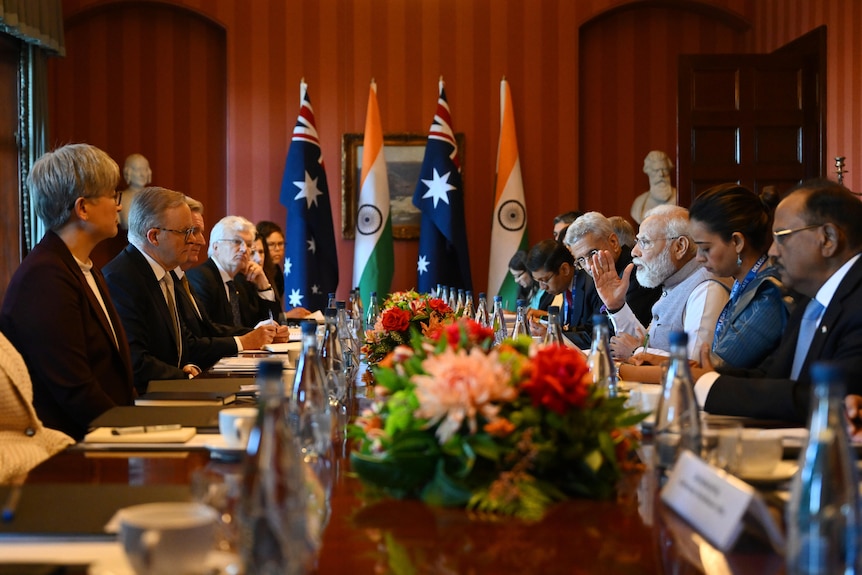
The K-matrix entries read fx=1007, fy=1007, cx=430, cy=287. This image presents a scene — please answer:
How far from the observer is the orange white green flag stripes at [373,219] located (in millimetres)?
8422

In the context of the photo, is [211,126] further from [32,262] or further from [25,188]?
[32,262]

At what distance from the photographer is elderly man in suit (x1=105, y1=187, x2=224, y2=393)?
3.65 meters

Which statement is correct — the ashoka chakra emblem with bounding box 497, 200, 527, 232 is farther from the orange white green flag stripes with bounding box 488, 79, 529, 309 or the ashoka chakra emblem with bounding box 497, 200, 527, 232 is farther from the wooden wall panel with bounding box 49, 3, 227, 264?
the wooden wall panel with bounding box 49, 3, 227, 264

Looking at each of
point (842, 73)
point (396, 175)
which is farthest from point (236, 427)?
point (396, 175)

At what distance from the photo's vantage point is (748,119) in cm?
780

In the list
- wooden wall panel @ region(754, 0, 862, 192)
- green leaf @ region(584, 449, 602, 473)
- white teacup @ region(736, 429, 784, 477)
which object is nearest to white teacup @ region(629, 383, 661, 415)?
white teacup @ region(736, 429, 784, 477)

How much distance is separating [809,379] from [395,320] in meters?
1.67

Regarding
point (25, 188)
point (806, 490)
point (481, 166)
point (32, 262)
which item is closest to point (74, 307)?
point (32, 262)

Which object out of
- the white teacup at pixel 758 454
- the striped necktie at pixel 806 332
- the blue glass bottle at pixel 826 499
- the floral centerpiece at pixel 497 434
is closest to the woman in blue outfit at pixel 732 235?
the striped necktie at pixel 806 332

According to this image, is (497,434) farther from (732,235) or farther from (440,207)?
(440,207)

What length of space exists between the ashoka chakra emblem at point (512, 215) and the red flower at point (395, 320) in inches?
194

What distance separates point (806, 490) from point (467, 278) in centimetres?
744

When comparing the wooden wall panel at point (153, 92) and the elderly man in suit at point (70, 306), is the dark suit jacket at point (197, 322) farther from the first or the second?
the wooden wall panel at point (153, 92)

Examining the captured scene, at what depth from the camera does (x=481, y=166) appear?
880 centimetres
